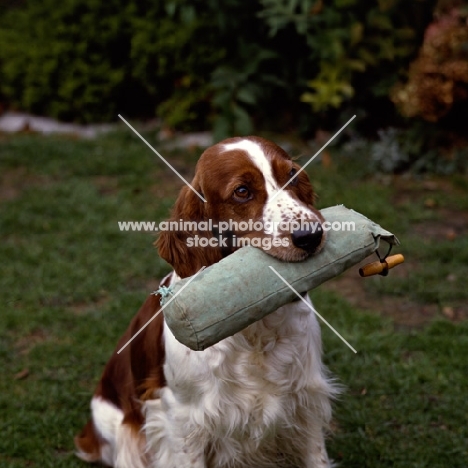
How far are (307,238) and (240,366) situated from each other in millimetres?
637

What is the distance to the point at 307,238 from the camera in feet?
9.23

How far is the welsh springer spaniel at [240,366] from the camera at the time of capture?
3035 mm

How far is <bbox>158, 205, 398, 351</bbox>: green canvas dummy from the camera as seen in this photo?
2748 millimetres

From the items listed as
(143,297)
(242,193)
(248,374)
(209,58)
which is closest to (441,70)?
(209,58)

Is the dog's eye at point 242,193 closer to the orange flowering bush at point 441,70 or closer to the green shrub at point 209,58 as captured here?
the orange flowering bush at point 441,70

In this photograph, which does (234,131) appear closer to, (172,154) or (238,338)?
(172,154)

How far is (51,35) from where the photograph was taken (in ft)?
29.2

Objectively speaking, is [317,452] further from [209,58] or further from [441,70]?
[209,58]

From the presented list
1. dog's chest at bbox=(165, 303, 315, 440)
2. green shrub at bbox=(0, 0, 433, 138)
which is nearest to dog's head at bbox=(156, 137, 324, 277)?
dog's chest at bbox=(165, 303, 315, 440)

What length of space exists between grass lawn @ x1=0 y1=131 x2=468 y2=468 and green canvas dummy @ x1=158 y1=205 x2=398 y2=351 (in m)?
1.27

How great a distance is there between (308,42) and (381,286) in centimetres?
288

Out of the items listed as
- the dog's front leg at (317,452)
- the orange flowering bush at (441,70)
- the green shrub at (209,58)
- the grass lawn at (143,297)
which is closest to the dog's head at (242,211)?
the dog's front leg at (317,452)

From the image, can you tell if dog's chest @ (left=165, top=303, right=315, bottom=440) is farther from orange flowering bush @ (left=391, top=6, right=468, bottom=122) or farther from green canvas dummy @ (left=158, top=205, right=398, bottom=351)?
orange flowering bush @ (left=391, top=6, right=468, bottom=122)

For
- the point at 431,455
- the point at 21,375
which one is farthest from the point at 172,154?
the point at 431,455
